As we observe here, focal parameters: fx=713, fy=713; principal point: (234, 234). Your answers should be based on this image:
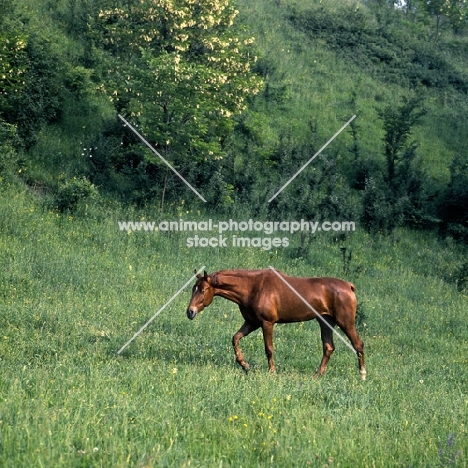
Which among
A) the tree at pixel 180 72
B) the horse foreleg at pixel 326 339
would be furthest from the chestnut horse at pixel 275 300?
the tree at pixel 180 72

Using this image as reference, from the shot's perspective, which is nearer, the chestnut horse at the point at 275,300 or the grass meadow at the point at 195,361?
the grass meadow at the point at 195,361

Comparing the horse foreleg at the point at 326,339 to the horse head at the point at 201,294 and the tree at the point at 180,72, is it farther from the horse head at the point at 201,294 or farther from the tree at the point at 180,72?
the tree at the point at 180,72

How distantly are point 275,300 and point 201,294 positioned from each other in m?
1.36

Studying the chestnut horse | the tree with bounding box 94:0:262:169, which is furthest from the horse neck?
the tree with bounding box 94:0:262:169

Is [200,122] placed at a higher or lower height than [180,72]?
lower

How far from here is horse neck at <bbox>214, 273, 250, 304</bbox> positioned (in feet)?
38.5

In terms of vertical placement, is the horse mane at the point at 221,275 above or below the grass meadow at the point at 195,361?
above

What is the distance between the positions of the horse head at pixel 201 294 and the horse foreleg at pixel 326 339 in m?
2.22

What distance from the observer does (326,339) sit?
1258 centimetres

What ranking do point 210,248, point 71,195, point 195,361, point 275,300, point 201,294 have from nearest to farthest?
point 201,294
point 195,361
point 275,300
point 71,195
point 210,248

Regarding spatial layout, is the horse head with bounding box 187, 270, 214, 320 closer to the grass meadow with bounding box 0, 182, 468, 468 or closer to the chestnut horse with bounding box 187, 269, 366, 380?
the chestnut horse with bounding box 187, 269, 366, 380

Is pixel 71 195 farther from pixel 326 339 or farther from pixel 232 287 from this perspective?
pixel 326 339

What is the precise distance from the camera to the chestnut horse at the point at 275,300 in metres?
11.7

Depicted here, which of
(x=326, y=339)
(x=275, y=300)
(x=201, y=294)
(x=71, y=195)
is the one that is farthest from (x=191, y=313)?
(x=71, y=195)
